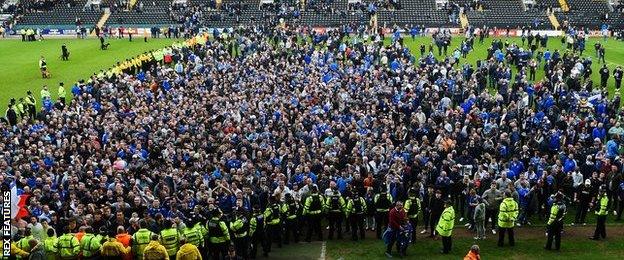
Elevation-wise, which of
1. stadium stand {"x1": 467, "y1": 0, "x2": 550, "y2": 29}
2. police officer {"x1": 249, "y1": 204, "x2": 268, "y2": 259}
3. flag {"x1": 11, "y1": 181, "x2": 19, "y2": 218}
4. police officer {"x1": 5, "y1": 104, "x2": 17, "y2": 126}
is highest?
stadium stand {"x1": 467, "y1": 0, "x2": 550, "y2": 29}

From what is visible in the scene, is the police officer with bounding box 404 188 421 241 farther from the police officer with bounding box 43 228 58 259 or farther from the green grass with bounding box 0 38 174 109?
the green grass with bounding box 0 38 174 109

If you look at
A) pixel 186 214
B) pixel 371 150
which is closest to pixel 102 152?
pixel 186 214

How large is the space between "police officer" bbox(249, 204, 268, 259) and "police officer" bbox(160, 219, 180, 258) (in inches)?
76.4

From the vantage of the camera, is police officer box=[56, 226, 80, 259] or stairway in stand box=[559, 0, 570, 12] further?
stairway in stand box=[559, 0, 570, 12]

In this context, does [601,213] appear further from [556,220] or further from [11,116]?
[11,116]

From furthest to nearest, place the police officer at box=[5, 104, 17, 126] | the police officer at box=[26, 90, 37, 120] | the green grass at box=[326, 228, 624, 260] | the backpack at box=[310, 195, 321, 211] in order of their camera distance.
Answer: the police officer at box=[26, 90, 37, 120], the police officer at box=[5, 104, 17, 126], the backpack at box=[310, 195, 321, 211], the green grass at box=[326, 228, 624, 260]

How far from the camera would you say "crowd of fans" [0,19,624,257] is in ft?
52.7

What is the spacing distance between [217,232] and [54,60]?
98.9 ft

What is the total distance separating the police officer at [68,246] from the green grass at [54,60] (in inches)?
736

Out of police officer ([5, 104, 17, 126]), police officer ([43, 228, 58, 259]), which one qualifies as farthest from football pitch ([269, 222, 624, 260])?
police officer ([5, 104, 17, 126])

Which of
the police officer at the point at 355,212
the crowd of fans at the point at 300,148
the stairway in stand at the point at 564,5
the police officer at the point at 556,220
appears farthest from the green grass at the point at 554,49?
the police officer at the point at 355,212

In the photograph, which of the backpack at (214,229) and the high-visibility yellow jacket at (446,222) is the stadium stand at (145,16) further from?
the high-visibility yellow jacket at (446,222)

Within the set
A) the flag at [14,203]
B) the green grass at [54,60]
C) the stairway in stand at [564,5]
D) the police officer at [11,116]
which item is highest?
the stairway in stand at [564,5]

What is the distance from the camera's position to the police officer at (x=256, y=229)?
602 inches
